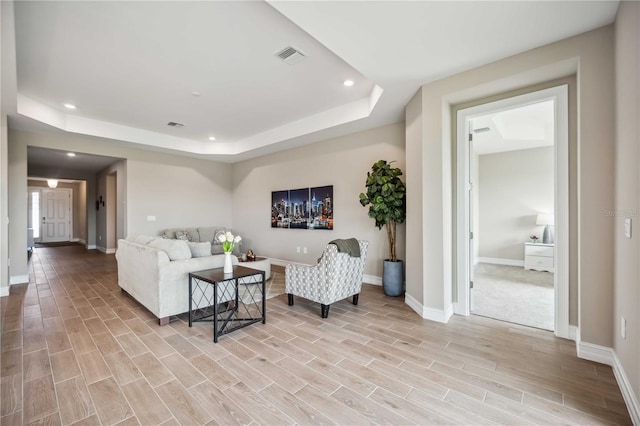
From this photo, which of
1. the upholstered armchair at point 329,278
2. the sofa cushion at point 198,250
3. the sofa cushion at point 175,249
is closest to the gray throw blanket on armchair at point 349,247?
the upholstered armchair at point 329,278

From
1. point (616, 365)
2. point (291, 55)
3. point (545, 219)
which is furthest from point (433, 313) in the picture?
point (545, 219)

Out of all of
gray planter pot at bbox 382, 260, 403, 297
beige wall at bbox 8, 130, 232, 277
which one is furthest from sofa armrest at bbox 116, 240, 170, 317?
gray planter pot at bbox 382, 260, 403, 297

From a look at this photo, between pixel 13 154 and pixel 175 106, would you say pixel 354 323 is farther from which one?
pixel 13 154

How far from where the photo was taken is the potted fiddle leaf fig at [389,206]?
396 cm

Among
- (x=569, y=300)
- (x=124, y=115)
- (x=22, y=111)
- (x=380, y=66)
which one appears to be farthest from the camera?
(x=124, y=115)

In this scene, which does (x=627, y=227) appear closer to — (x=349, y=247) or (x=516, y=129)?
(x=349, y=247)

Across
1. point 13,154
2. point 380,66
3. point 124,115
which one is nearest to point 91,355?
point 380,66

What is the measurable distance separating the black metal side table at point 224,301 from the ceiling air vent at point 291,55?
2.34 metres

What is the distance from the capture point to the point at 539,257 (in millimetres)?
5902

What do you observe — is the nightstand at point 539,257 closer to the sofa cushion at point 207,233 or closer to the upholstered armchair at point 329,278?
the upholstered armchair at point 329,278

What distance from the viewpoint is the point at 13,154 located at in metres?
4.77

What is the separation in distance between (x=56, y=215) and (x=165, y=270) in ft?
39.5

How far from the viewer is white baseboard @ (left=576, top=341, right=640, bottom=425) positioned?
1675 mm

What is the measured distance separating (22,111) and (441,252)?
19.9ft
